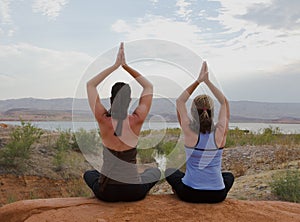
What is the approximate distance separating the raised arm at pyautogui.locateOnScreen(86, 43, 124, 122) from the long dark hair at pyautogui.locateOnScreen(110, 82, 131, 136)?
0.12 meters

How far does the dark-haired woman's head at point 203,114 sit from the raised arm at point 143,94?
53 cm

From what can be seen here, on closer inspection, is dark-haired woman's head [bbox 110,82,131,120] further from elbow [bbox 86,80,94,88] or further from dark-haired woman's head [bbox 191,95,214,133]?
dark-haired woman's head [bbox 191,95,214,133]

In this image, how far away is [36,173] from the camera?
9.85 metres

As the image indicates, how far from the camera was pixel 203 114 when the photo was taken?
4.42 metres

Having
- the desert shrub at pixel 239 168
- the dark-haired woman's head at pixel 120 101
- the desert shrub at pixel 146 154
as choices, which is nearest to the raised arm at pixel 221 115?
the dark-haired woman's head at pixel 120 101

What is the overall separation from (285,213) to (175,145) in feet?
4.61

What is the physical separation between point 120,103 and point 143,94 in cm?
29

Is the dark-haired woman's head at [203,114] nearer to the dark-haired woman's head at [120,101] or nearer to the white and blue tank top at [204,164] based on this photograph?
the white and blue tank top at [204,164]

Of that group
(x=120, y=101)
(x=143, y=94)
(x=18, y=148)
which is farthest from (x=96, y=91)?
(x=18, y=148)

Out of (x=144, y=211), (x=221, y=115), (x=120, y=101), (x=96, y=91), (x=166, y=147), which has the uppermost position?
(x=96, y=91)

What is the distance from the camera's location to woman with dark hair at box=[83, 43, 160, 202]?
4.21 meters

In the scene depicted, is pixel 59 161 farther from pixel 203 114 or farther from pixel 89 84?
pixel 203 114

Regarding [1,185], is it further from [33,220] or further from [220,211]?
[220,211]

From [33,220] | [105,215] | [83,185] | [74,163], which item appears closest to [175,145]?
[105,215]
